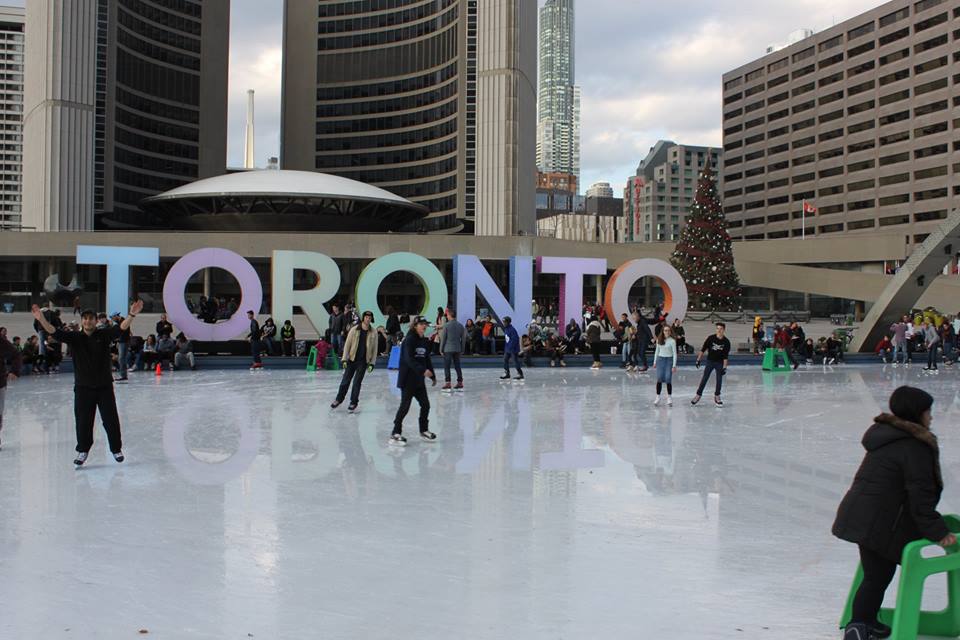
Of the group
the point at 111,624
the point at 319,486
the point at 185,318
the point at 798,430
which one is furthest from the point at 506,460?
the point at 185,318

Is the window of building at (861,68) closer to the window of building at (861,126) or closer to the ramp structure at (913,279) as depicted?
the window of building at (861,126)

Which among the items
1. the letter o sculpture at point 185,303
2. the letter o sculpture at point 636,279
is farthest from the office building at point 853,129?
the letter o sculpture at point 185,303

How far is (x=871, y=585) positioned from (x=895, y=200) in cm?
9528

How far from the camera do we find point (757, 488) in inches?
331

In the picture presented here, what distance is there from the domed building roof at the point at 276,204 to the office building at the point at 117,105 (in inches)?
306

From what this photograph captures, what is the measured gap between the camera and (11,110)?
445ft

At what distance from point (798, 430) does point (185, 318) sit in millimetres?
16957

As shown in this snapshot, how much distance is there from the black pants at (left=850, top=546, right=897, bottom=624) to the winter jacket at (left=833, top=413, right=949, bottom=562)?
3.3 inches

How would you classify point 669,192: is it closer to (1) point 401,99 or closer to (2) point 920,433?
(1) point 401,99

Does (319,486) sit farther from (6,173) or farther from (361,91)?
(6,173)

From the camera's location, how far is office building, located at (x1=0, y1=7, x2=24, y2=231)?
12850cm

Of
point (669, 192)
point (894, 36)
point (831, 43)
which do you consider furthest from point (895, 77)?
point (669, 192)

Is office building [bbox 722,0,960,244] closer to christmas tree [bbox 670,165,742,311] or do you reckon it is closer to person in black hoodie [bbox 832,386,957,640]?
christmas tree [bbox 670,165,742,311]

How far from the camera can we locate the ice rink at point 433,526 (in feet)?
15.9
